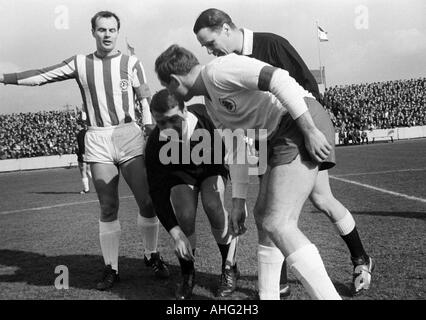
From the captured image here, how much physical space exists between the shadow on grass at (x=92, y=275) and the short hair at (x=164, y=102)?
56.0 inches

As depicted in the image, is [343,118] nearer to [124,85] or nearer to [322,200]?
[124,85]

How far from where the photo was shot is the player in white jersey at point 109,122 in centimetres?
452

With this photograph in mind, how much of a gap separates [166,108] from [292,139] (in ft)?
4.01

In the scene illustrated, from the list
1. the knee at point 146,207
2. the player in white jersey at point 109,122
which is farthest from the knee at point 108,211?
the knee at point 146,207

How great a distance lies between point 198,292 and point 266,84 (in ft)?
6.50

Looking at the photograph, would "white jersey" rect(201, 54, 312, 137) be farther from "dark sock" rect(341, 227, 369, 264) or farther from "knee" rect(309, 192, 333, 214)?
"dark sock" rect(341, 227, 369, 264)

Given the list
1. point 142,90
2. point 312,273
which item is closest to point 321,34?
point 142,90

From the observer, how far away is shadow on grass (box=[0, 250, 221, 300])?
4.10 m

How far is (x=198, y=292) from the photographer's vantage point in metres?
3.99

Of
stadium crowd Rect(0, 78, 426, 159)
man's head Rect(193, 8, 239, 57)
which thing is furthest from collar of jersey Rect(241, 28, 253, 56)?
→ stadium crowd Rect(0, 78, 426, 159)

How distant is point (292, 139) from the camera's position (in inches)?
111

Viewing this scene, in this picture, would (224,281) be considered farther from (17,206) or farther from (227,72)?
(17,206)

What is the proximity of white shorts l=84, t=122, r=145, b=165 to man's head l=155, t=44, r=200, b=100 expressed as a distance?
5.47 feet
